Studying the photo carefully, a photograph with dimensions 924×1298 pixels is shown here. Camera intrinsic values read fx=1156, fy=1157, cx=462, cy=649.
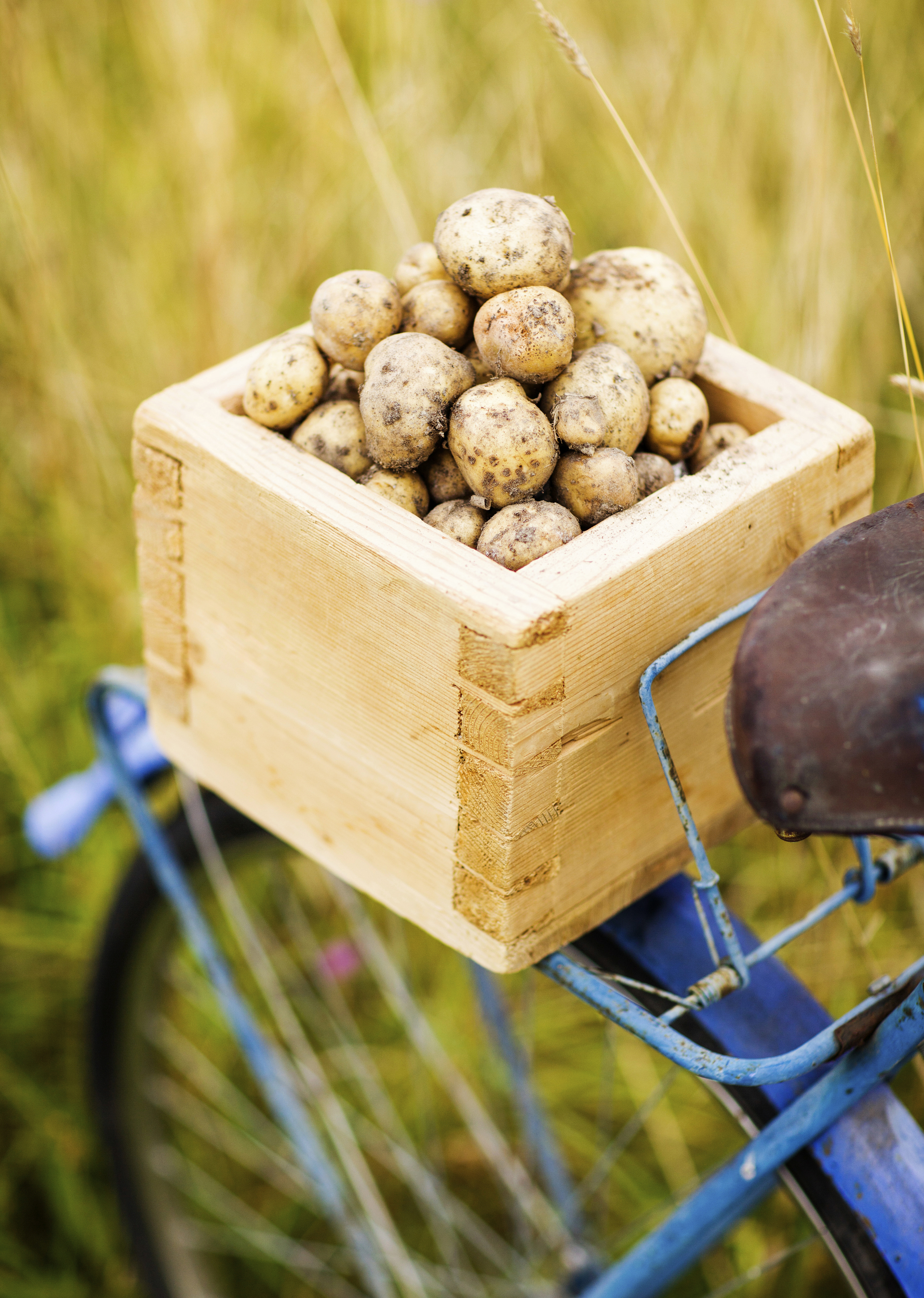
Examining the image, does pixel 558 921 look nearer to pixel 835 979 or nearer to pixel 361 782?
pixel 361 782

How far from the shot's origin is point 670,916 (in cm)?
107

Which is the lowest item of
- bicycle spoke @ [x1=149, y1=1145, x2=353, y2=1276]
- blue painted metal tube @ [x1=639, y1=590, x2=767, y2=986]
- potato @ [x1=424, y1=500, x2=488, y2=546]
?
bicycle spoke @ [x1=149, y1=1145, x2=353, y2=1276]

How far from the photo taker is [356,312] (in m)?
0.94

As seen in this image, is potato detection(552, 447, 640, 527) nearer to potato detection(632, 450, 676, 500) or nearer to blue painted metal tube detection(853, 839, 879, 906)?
potato detection(632, 450, 676, 500)

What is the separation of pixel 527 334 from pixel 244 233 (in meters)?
1.49

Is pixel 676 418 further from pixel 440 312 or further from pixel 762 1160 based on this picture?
pixel 762 1160

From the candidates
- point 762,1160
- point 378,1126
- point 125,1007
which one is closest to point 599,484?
point 762,1160

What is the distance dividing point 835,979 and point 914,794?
1.18 metres

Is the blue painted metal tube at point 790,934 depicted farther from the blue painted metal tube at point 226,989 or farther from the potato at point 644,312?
the blue painted metal tube at point 226,989

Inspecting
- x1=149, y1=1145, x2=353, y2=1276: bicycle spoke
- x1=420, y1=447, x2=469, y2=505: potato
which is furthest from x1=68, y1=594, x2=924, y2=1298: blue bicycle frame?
x1=149, y1=1145, x2=353, y2=1276: bicycle spoke

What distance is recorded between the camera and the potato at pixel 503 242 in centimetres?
91

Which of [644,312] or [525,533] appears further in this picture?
[644,312]

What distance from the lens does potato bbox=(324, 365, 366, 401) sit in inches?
39.8

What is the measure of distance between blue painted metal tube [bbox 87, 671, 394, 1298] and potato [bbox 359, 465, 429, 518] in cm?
48
